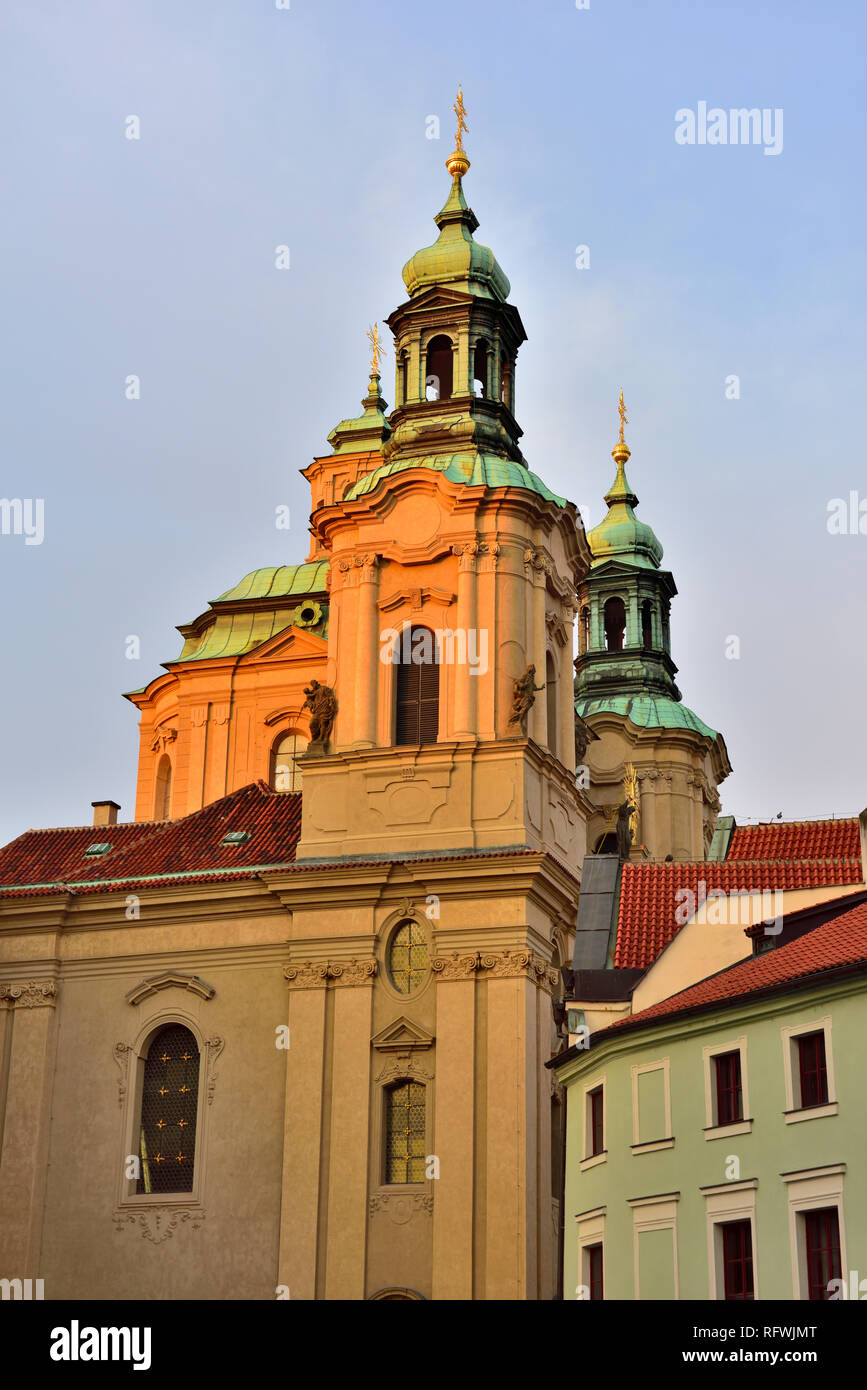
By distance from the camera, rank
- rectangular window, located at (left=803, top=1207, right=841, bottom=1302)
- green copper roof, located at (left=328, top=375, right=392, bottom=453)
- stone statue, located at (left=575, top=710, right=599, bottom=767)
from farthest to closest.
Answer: green copper roof, located at (left=328, top=375, right=392, bottom=453) < stone statue, located at (left=575, top=710, right=599, bottom=767) < rectangular window, located at (left=803, top=1207, right=841, bottom=1302)

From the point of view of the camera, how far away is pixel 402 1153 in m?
31.4

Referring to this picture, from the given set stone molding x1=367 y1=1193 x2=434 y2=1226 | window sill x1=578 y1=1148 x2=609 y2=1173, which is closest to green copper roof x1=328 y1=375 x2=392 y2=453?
stone molding x1=367 y1=1193 x2=434 y2=1226

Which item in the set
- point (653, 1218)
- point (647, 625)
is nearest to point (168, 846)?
point (653, 1218)

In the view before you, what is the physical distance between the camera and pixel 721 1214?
22.2 meters

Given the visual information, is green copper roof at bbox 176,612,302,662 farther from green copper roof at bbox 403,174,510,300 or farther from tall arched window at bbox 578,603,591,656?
tall arched window at bbox 578,603,591,656

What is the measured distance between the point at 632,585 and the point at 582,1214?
30.1 metres

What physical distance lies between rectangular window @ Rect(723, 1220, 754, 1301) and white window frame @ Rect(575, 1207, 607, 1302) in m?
2.49

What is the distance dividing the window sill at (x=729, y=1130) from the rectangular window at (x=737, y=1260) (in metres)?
1.02

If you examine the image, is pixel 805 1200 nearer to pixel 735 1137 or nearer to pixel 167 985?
pixel 735 1137

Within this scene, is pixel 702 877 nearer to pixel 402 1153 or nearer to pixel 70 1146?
pixel 402 1153

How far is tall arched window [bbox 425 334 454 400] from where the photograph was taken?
39250 millimetres

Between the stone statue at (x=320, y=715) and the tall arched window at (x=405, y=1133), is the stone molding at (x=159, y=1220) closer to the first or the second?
the tall arched window at (x=405, y=1133)
